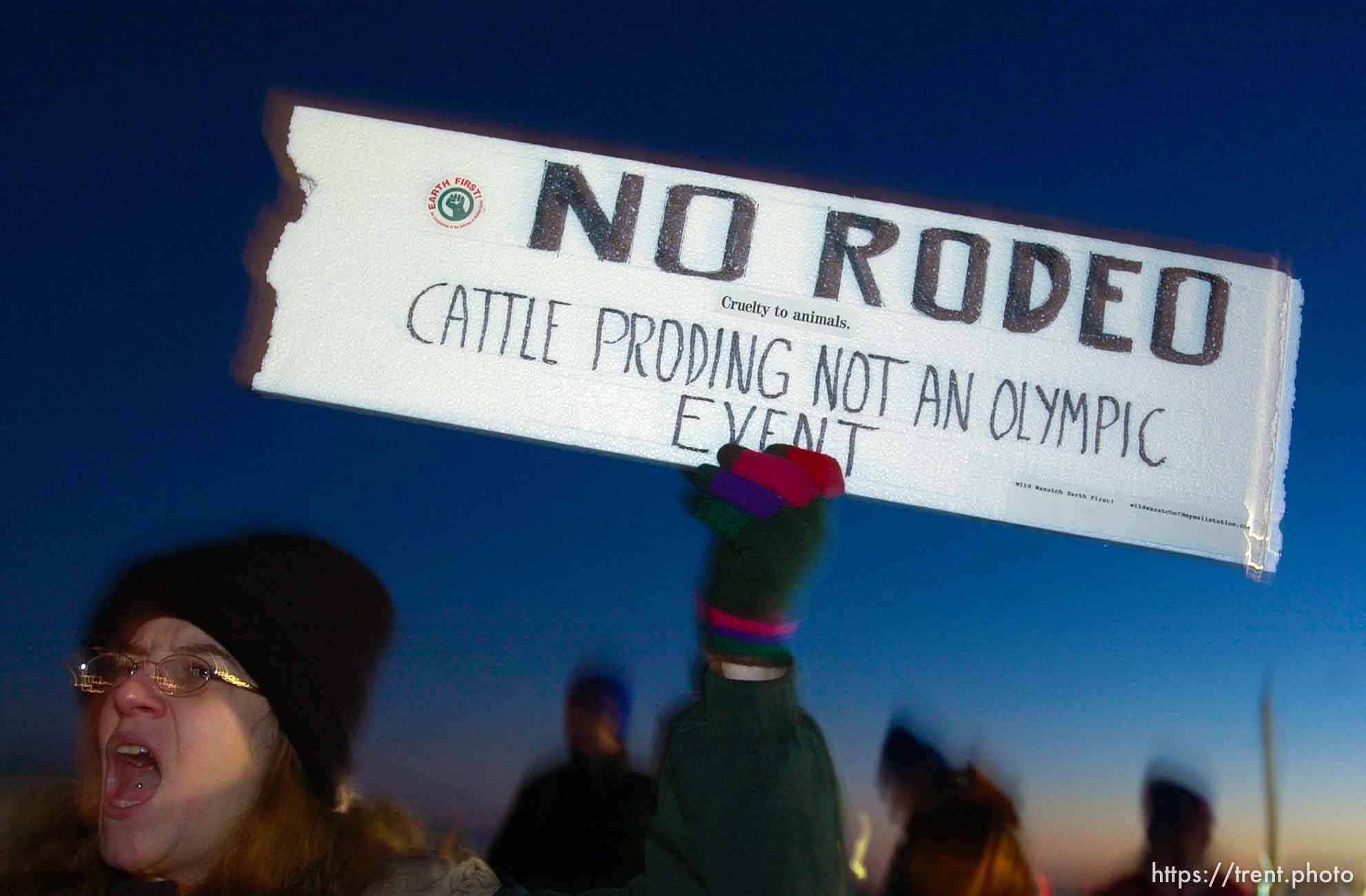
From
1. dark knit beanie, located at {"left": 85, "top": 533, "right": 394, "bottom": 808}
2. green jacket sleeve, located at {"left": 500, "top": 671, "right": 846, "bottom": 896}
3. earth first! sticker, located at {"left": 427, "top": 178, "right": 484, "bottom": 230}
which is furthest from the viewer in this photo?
earth first! sticker, located at {"left": 427, "top": 178, "right": 484, "bottom": 230}

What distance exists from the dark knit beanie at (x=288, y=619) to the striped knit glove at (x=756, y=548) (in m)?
0.39

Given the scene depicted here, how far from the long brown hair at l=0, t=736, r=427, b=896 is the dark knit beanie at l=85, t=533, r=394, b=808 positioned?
28 mm

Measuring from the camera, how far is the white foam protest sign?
3.21ft

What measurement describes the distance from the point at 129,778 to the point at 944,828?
2.82 feet

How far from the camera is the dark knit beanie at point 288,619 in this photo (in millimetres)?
895

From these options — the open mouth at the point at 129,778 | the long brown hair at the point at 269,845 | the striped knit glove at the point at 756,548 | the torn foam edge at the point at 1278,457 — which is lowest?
the long brown hair at the point at 269,845

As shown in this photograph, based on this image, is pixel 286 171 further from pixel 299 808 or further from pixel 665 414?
pixel 299 808

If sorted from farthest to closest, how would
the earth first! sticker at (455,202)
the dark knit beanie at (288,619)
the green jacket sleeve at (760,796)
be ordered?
1. the earth first! sticker at (455,202)
2. the dark knit beanie at (288,619)
3. the green jacket sleeve at (760,796)

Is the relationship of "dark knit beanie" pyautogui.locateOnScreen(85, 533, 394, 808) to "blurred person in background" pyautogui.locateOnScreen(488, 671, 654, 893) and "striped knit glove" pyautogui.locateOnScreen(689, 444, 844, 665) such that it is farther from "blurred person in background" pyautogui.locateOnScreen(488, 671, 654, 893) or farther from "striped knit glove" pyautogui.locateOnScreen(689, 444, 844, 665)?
"striped knit glove" pyautogui.locateOnScreen(689, 444, 844, 665)

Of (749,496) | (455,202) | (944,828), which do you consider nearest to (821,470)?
(749,496)

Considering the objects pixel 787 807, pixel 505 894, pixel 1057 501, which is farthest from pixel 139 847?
pixel 1057 501

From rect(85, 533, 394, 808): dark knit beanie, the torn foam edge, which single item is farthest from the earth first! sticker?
the torn foam edge

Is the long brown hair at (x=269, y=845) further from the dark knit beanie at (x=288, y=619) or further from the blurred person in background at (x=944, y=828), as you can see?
the blurred person in background at (x=944, y=828)

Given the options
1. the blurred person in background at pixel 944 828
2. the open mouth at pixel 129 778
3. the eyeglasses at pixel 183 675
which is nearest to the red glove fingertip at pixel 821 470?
the blurred person in background at pixel 944 828
